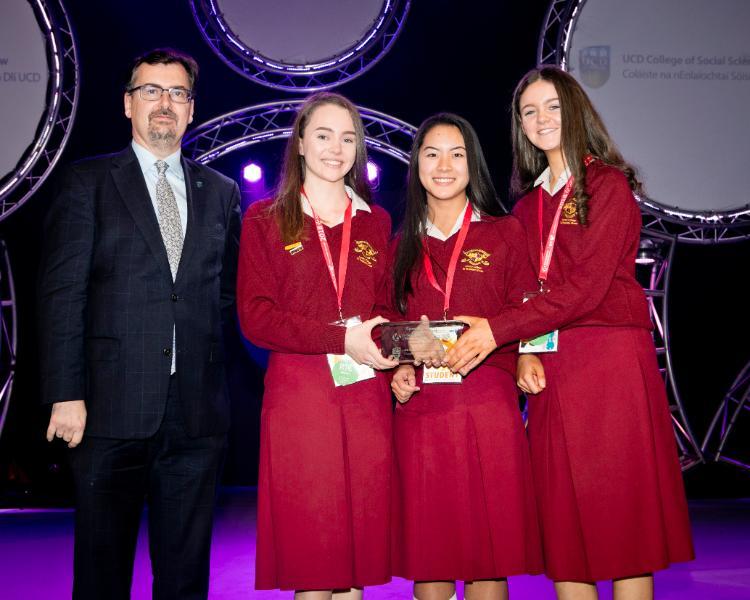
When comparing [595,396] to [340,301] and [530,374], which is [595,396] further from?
[340,301]

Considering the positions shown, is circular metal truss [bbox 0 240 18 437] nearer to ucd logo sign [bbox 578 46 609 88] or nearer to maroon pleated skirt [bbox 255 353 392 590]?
maroon pleated skirt [bbox 255 353 392 590]

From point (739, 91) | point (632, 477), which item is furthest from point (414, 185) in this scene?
point (739, 91)

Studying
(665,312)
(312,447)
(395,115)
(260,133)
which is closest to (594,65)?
(395,115)

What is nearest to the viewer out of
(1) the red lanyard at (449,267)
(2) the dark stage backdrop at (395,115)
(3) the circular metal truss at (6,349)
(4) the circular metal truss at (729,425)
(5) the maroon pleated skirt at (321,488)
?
(5) the maroon pleated skirt at (321,488)

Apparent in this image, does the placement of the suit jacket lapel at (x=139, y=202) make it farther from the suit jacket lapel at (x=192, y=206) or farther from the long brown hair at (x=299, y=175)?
the long brown hair at (x=299, y=175)

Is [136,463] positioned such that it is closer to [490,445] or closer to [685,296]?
[490,445]

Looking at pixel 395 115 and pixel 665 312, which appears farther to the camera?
pixel 395 115

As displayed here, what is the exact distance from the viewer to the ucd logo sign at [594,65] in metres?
4.82

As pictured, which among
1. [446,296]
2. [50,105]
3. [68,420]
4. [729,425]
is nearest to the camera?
[68,420]

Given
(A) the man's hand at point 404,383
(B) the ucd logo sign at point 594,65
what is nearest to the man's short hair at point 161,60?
(A) the man's hand at point 404,383

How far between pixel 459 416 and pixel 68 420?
125 cm

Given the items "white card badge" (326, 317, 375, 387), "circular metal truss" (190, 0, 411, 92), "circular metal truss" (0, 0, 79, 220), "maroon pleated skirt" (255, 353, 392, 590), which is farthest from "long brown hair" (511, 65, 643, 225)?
"circular metal truss" (0, 0, 79, 220)

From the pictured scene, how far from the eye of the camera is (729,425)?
4.92 meters

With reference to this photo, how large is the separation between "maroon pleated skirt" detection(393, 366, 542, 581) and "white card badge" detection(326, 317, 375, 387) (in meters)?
0.25
